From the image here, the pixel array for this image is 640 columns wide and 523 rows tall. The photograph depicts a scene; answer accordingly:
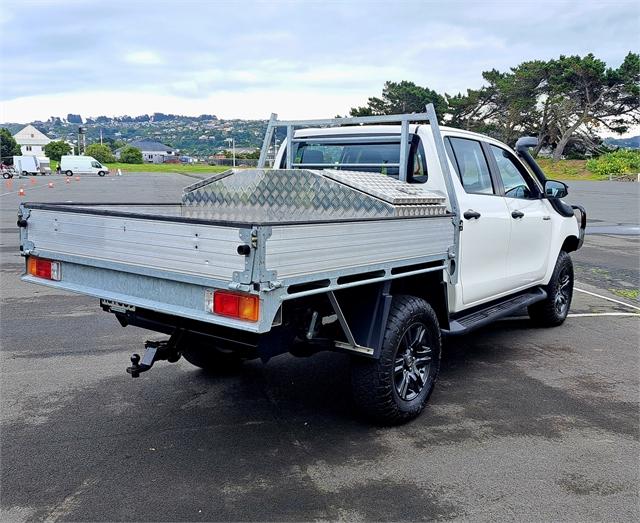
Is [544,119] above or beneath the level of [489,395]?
above

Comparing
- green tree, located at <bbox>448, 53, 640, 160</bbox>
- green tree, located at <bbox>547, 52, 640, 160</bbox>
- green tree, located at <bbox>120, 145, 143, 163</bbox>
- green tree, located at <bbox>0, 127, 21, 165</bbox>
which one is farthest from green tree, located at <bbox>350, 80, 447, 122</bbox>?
green tree, located at <bbox>120, 145, 143, 163</bbox>

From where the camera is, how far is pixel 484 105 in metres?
64.1

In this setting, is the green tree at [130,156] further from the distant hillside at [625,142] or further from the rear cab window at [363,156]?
the rear cab window at [363,156]

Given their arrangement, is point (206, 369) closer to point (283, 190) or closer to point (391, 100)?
point (283, 190)

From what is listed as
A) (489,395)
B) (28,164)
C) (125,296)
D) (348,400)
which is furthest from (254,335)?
(28,164)

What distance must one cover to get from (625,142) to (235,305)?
6709 centimetres

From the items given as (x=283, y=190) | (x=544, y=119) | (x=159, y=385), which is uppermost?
(x=544, y=119)

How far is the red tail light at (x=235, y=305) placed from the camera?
3.19m

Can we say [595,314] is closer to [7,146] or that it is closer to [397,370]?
[397,370]

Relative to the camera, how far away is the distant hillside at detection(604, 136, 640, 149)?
60.8 metres

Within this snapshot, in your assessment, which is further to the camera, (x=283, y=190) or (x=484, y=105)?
(x=484, y=105)

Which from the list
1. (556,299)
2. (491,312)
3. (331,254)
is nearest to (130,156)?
(556,299)

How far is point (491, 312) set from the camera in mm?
5688

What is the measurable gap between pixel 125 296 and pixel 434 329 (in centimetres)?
219
